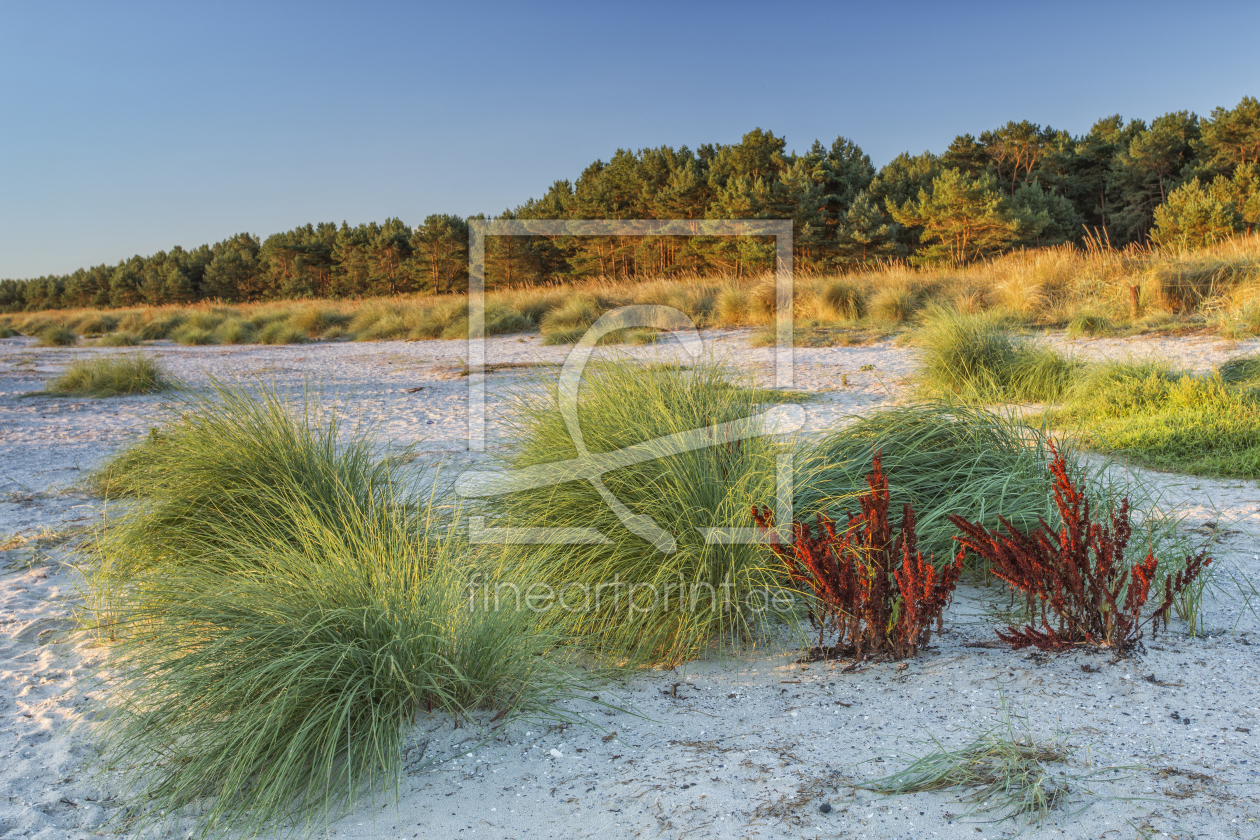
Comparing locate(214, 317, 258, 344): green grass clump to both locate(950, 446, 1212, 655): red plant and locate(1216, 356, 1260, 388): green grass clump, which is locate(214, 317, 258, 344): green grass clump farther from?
locate(950, 446, 1212, 655): red plant

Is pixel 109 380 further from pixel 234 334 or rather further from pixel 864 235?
pixel 864 235

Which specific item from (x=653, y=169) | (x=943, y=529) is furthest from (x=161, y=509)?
(x=653, y=169)

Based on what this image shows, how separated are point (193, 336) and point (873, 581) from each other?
772 inches

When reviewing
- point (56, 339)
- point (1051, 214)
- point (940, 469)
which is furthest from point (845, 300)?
point (1051, 214)

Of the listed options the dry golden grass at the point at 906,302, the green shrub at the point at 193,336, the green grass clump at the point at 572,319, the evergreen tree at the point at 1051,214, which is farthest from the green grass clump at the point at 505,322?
the evergreen tree at the point at 1051,214

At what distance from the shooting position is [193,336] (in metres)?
18.3

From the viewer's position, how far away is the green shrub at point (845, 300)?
1358 centimetres

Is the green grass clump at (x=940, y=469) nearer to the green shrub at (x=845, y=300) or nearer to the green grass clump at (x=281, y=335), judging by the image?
the green shrub at (x=845, y=300)

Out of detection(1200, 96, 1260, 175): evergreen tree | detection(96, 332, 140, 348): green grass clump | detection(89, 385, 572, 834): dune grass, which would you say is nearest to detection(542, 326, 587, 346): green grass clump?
detection(96, 332, 140, 348): green grass clump

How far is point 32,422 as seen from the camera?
7.41 metres

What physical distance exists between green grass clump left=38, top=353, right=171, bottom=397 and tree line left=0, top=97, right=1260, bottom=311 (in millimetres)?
18690

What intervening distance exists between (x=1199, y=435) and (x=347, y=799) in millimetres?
5085

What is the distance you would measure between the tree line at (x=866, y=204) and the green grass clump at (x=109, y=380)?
61.3 ft

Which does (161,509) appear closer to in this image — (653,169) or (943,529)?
(943,529)
